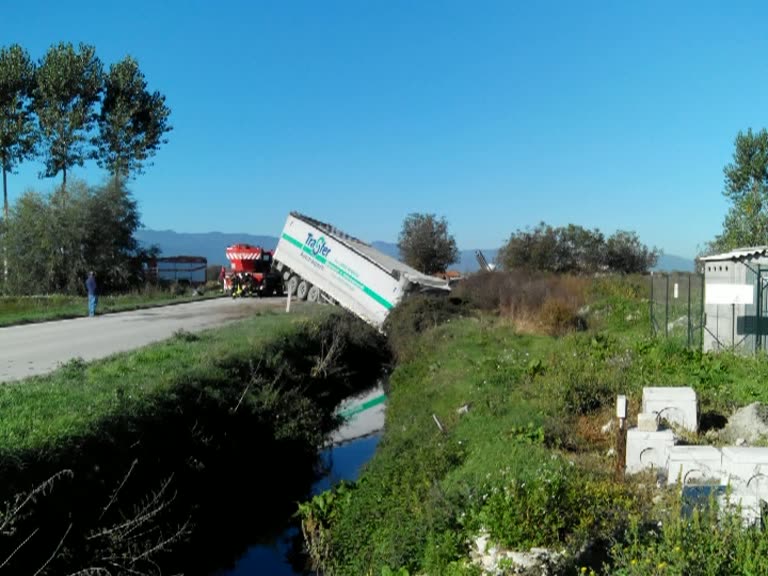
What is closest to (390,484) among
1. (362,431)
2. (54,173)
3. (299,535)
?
(299,535)

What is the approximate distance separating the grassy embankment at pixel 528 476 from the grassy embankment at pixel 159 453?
1.97 meters

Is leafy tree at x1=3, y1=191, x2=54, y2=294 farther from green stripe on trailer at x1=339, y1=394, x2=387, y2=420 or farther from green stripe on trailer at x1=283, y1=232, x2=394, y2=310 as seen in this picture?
green stripe on trailer at x1=339, y1=394, x2=387, y2=420

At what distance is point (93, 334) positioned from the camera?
69.7 ft

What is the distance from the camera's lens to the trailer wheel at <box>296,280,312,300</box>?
1331 inches

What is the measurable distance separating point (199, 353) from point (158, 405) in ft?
15.9

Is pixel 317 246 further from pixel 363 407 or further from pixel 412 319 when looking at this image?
pixel 363 407

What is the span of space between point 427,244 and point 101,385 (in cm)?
4737

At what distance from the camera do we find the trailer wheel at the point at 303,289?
3381cm

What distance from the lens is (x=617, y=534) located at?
259 inches

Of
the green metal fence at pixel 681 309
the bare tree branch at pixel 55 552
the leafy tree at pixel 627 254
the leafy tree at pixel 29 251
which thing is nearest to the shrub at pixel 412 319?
the green metal fence at pixel 681 309

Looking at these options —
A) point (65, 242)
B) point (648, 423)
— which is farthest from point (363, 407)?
point (65, 242)

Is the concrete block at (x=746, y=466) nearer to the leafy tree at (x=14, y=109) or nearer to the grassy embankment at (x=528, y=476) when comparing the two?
the grassy embankment at (x=528, y=476)

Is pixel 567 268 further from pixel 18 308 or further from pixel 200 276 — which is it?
pixel 18 308

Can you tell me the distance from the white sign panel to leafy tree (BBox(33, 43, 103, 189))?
38.1 metres
